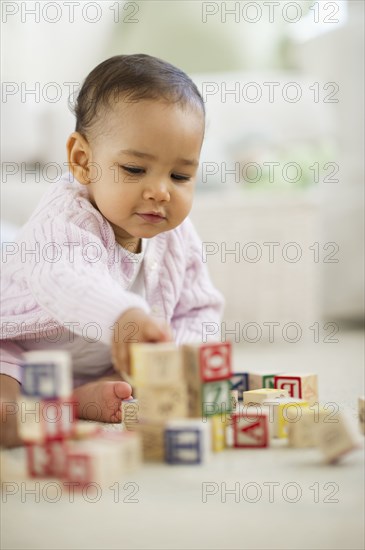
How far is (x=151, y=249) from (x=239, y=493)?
569mm

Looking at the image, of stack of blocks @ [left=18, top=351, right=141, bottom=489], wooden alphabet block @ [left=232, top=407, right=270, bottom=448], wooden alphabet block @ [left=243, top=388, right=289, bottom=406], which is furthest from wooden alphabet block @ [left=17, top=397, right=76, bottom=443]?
wooden alphabet block @ [left=243, top=388, right=289, bottom=406]

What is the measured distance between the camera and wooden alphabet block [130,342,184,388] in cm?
73

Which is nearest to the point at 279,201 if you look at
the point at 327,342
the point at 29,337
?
the point at 327,342

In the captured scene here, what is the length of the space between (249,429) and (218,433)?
48mm

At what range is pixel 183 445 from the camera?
775 millimetres

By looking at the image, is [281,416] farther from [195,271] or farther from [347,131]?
[347,131]

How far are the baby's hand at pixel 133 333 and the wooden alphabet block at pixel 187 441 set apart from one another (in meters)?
0.08

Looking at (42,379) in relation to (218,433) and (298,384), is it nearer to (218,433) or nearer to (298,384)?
(218,433)

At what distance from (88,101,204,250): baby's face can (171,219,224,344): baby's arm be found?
27 cm

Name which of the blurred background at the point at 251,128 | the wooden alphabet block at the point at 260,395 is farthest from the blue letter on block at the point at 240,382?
the blurred background at the point at 251,128

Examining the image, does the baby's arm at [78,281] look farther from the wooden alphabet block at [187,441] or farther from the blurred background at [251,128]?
the blurred background at [251,128]

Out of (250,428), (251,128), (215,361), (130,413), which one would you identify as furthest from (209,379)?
(251,128)

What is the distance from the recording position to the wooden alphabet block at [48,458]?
688 mm

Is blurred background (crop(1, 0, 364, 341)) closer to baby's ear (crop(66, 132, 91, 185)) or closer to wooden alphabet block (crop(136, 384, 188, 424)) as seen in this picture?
baby's ear (crop(66, 132, 91, 185))
